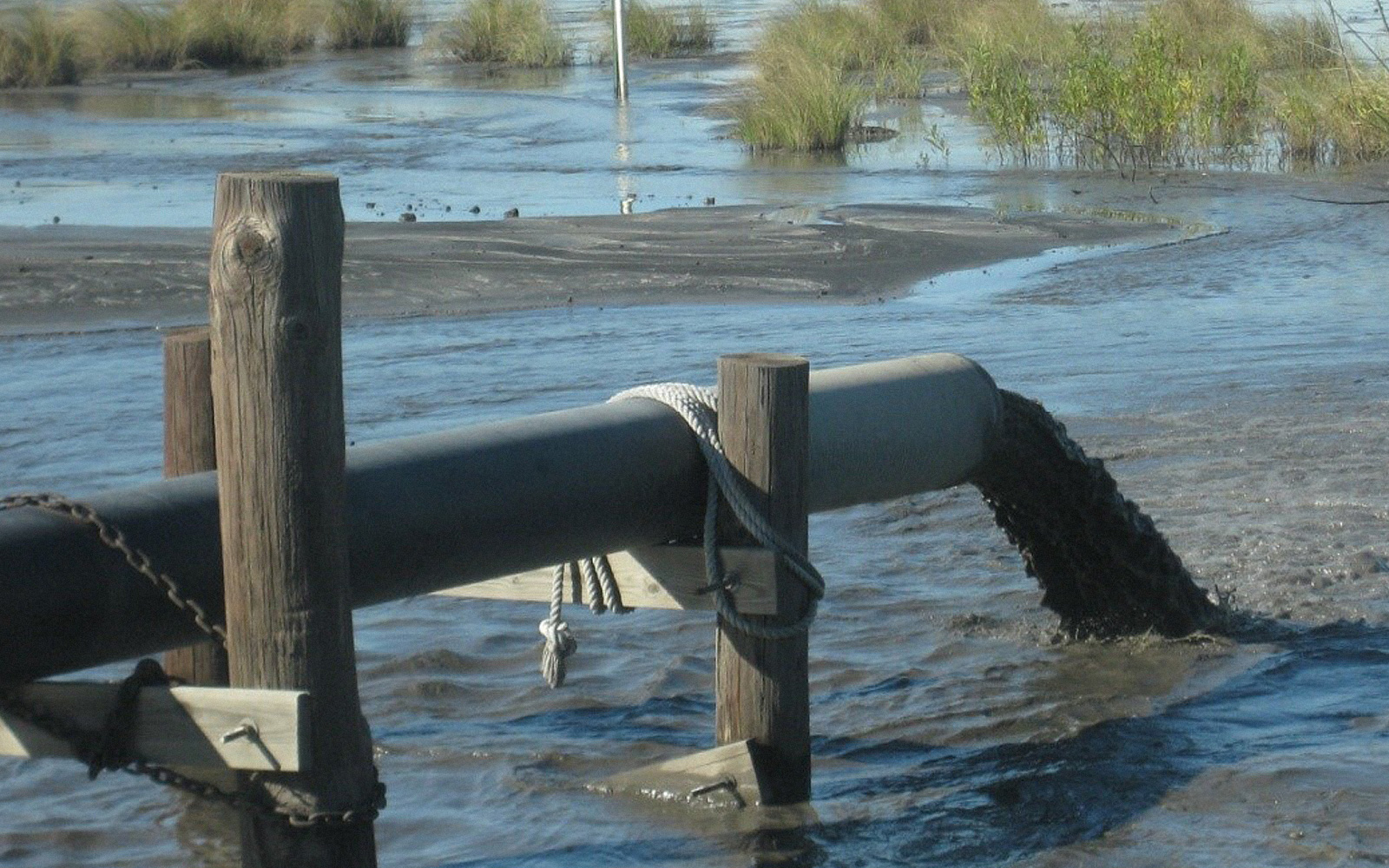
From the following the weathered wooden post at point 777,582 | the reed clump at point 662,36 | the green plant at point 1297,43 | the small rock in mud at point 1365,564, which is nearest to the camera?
the weathered wooden post at point 777,582

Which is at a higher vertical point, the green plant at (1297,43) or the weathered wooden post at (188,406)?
the green plant at (1297,43)

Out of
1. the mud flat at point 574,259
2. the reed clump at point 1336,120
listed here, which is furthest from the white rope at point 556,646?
the reed clump at point 1336,120

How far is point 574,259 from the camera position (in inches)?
557

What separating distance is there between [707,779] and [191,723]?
1569 millimetres

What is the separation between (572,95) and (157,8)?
39.8 ft

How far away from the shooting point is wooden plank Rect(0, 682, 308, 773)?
3395 mm

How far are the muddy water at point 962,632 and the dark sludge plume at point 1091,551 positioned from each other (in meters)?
0.11

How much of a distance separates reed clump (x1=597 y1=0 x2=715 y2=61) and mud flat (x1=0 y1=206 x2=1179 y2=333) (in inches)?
774

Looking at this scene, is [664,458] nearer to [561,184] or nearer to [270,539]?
[270,539]

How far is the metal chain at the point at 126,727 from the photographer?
346cm

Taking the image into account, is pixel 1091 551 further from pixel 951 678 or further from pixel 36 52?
pixel 36 52

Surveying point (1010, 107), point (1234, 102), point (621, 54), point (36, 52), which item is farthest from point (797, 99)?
point (36, 52)

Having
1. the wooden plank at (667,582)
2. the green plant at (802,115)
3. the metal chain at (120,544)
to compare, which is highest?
the green plant at (802,115)

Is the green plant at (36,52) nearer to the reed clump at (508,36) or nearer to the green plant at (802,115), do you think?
the reed clump at (508,36)
